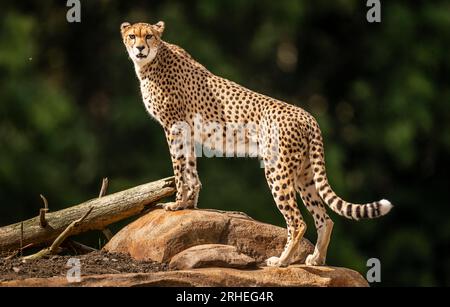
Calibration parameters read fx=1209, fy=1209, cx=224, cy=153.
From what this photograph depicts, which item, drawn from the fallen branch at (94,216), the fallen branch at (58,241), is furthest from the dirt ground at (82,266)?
the fallen branch at (94,216)

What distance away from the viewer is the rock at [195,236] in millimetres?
Result: 11516

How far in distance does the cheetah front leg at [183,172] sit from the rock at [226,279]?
129cm

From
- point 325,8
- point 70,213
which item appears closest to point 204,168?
point 325,8

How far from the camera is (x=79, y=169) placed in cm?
2342

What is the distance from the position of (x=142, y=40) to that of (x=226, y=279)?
262 cm

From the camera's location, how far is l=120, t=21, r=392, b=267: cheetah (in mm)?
11348

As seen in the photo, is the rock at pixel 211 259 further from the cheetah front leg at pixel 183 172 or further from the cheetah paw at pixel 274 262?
the cheetah front leg at pixel 183 172

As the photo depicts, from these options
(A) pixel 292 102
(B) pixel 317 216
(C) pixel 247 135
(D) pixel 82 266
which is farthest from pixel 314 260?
(A) pixel 292 102

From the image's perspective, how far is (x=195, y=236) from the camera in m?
11.6

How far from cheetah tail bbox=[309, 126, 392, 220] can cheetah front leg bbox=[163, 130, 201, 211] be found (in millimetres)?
1311

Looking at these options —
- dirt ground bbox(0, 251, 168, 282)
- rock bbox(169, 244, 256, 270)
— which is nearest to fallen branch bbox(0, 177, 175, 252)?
dirt ground bbox(0, 251, 168, 282)

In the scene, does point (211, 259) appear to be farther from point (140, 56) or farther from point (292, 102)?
point (292, 102)

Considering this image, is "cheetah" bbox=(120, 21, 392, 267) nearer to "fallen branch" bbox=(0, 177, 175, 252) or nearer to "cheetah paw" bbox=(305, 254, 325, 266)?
"cheetah paw" bbox=(305, 254, 325, 266)

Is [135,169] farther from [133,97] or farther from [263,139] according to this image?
[263,139]
